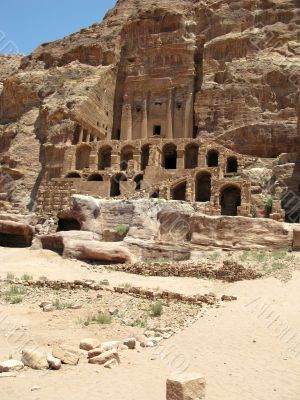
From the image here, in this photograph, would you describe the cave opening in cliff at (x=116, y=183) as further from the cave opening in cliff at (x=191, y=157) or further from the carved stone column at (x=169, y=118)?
the carved stone column at (x=169, y=118)

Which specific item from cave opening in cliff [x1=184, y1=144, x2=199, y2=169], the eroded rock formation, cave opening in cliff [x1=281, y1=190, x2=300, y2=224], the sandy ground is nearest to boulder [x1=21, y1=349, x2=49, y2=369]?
the sandy ground

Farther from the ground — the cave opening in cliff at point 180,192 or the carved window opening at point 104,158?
the carved window opening at point 104,158

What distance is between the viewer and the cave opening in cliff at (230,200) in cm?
3428

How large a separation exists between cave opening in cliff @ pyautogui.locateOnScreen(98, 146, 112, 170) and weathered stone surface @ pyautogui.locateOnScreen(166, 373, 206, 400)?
3826 centimetres

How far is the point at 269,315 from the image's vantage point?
41.3 ft

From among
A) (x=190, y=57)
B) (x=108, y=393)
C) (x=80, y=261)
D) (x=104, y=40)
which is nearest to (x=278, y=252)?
(x=80, y=261)

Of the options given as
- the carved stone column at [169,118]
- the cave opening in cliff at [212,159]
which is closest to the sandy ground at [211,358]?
the cave opening in cliff at [212,159]

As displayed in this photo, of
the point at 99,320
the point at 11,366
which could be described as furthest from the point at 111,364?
the point at 99,320

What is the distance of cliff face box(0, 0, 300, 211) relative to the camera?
148ft

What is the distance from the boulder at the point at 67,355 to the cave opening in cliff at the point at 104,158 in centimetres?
3614

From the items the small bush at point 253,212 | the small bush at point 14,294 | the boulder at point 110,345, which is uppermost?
the small bush at point 253,212

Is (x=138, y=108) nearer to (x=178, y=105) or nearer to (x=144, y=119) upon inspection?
(x=144, y=119)

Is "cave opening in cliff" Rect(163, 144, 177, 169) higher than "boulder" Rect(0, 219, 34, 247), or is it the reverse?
"cave opening in cliff" Rect(163, 144, 177, 169)

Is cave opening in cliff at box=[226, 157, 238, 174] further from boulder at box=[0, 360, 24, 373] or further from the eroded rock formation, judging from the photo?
boulder at box=[0, 360, 24, 373]
